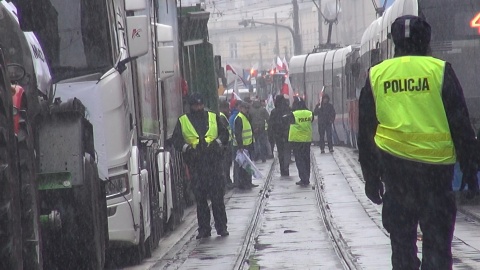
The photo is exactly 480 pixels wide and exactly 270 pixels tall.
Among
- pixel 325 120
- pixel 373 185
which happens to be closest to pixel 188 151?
pixel 373 185

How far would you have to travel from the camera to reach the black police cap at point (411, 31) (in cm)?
699

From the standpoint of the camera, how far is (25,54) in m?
8.23

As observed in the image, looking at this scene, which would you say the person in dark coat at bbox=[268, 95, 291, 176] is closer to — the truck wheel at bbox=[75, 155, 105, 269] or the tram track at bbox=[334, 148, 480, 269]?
the tram track at bbox=[334, 148, 480, 269]

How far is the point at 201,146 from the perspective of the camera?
15484 millimetres

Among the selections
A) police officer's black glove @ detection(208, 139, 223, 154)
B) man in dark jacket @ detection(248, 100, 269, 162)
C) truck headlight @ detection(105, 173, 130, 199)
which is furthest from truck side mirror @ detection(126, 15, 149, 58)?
man in dark jacket @ detection(248, 100, 269, 162)

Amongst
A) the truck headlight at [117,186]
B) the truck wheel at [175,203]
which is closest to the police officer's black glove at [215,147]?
the truck wheel at [175,203]

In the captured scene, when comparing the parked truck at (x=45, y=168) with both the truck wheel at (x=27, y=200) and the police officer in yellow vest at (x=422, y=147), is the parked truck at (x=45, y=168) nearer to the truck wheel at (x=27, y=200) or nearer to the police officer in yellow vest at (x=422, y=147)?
the truck wheel at (x=27, y=200)

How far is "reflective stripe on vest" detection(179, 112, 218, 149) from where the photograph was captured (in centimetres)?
1541

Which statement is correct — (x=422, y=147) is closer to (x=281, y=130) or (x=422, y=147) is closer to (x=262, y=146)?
(x=281, y=130)

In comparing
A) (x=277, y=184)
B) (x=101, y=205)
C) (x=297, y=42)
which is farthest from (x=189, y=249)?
(x=297, y=42)

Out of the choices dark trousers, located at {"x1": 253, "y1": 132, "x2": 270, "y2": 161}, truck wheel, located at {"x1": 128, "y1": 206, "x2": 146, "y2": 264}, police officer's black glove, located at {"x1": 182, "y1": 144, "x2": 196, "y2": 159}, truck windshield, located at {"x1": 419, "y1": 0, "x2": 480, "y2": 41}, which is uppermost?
truck windshield, located at {"x1": 419, "y1": 0, "x2": 480, "y2": 41}

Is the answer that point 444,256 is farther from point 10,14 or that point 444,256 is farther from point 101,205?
point 101,205

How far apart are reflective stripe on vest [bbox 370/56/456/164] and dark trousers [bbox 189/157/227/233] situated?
8.53 m

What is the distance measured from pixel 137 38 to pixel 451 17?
25.2 ft
